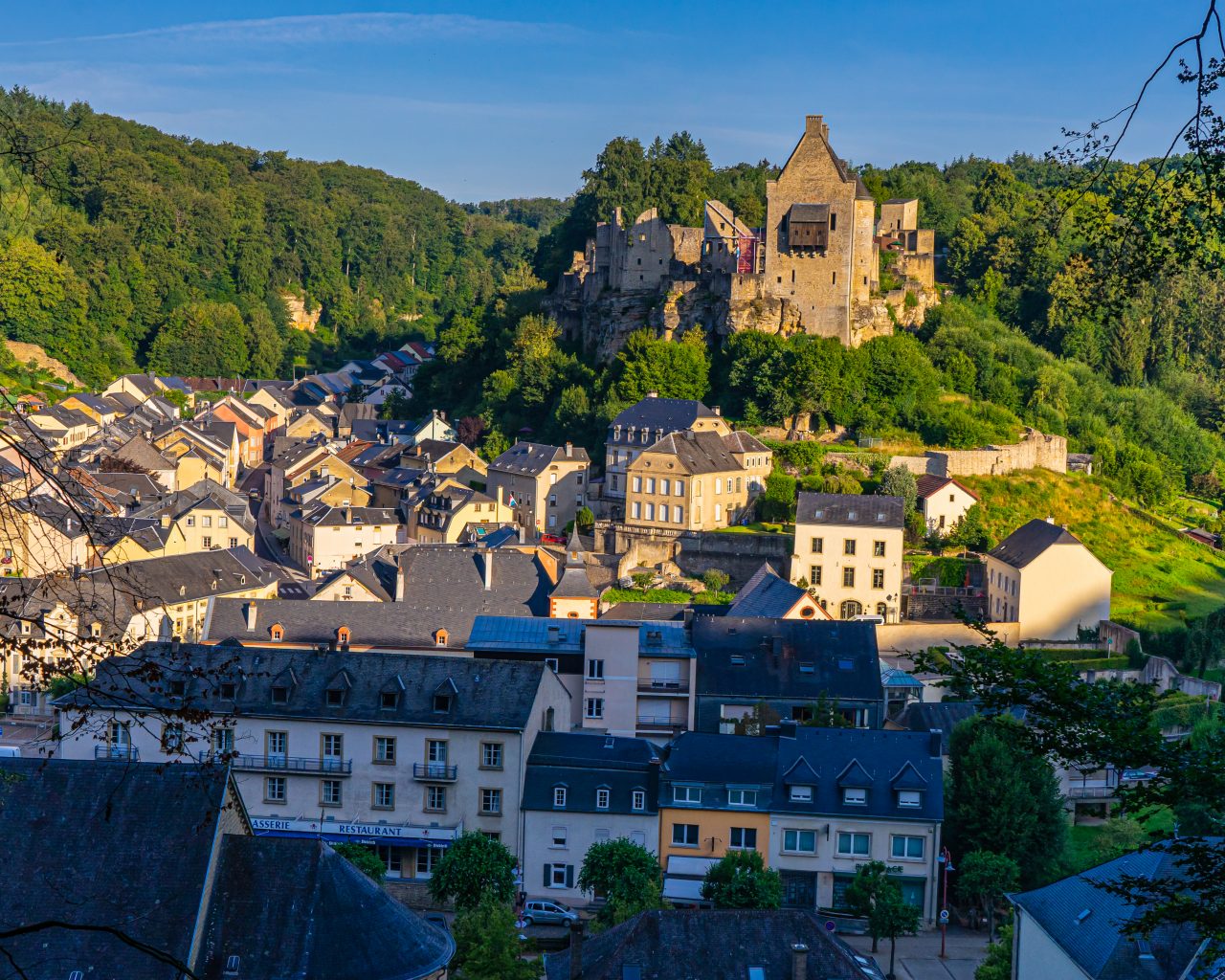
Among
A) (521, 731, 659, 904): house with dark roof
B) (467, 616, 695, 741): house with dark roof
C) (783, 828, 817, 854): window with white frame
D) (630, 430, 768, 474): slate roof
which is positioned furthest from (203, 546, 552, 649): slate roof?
(783, 828, 817, 854): window with white frame

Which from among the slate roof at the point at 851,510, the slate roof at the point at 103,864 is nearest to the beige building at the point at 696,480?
the slate roof at the point at 851,510

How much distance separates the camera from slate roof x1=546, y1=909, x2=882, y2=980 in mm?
21547

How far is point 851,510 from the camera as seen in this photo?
5028 centimetres

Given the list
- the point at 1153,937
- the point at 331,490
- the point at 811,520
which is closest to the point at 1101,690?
the point at 1153,937

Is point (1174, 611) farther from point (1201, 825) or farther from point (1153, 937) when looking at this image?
point (1153, 937)

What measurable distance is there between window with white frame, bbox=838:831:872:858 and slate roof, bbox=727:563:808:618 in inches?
547

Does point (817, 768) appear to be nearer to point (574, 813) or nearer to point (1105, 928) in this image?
point (574, 813)

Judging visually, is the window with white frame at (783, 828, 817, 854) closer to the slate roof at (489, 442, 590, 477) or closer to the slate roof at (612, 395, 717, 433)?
the slate roof at (612, 395, 717, 433)

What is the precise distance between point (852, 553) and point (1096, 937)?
2969 cm

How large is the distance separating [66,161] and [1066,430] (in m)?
76.6

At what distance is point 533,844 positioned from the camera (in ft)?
96.0

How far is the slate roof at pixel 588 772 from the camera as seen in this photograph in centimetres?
2917

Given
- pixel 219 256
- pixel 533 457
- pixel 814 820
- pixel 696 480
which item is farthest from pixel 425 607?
pixel 219 256

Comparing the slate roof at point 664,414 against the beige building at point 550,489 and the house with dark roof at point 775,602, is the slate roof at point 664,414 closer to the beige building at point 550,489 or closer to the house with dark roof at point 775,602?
the beige building at point 550,489
